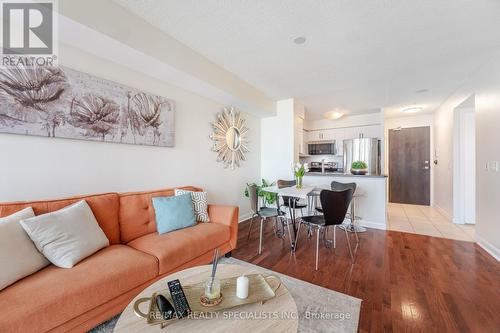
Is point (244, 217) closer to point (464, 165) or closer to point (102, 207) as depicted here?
point (102, 207)

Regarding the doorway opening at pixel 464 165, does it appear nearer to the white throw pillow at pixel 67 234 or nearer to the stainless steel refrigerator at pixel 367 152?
the stainless steel refrigerator at pixel 367 152

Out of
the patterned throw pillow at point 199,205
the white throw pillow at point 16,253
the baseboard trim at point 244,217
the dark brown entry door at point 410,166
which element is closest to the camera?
the white throw pillow at point 16,253

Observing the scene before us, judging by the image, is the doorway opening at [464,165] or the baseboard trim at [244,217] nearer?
the doorway opening at [464,165]

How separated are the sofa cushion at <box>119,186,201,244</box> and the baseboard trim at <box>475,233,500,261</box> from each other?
393cm

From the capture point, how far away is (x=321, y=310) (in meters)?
1.58

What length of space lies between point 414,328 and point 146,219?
2378mm

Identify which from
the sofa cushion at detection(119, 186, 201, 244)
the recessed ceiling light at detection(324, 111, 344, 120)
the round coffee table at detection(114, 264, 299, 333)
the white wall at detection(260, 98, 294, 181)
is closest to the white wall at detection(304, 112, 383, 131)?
the recessed ceiling light at detection(324, 111, 344, 120)

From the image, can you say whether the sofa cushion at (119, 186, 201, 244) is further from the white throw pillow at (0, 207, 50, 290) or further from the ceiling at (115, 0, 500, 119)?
the ceiling at (115, 0, 500, 119)

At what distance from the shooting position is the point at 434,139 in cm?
516

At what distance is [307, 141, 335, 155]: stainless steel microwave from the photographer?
552 cm

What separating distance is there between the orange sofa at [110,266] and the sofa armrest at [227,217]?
0.01m

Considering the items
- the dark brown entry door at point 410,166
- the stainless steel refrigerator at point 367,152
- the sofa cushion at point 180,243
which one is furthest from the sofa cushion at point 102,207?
the dark brown entry door at point 410,166

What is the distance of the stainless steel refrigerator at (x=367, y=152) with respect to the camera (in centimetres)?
496

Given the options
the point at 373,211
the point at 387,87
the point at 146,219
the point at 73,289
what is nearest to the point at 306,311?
the point at 73,289
